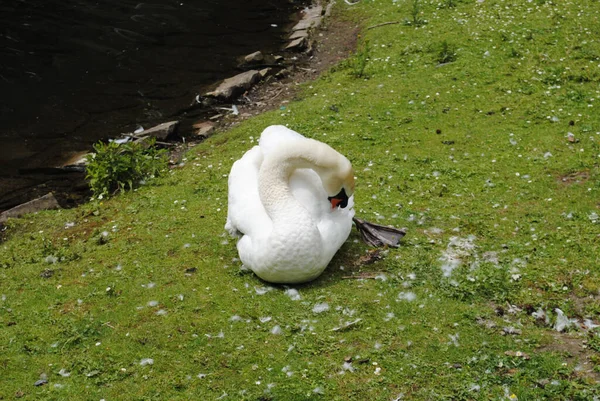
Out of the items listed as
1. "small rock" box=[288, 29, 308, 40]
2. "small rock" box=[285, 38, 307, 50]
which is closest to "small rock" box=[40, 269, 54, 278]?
"small rock" box=[285, 38, 307, 50]

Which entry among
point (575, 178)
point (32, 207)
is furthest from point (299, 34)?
point (575, 178)

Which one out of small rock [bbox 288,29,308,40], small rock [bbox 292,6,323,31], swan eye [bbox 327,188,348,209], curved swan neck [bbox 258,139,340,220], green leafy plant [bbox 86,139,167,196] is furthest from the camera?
small rock [bbox 292,6,323,31]

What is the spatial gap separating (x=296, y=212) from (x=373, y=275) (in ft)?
4.04

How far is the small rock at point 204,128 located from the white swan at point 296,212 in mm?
5706

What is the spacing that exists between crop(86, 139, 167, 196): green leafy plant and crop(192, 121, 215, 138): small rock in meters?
2.24

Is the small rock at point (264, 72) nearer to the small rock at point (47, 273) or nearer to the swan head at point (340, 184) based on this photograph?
the small rock at point (47, 273)

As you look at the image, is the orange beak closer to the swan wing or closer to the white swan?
the white swan

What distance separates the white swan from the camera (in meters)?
7.11

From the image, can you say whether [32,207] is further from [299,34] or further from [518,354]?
[299,34]

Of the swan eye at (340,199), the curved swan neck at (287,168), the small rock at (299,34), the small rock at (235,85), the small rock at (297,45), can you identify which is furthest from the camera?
the small rock at (299,34)

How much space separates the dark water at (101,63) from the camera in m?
13.6

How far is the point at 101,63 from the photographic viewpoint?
17000 millimetres

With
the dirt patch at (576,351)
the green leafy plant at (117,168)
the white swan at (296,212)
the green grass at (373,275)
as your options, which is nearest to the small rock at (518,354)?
the green grass at (373,275)

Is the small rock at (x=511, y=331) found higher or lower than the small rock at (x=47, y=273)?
lower
